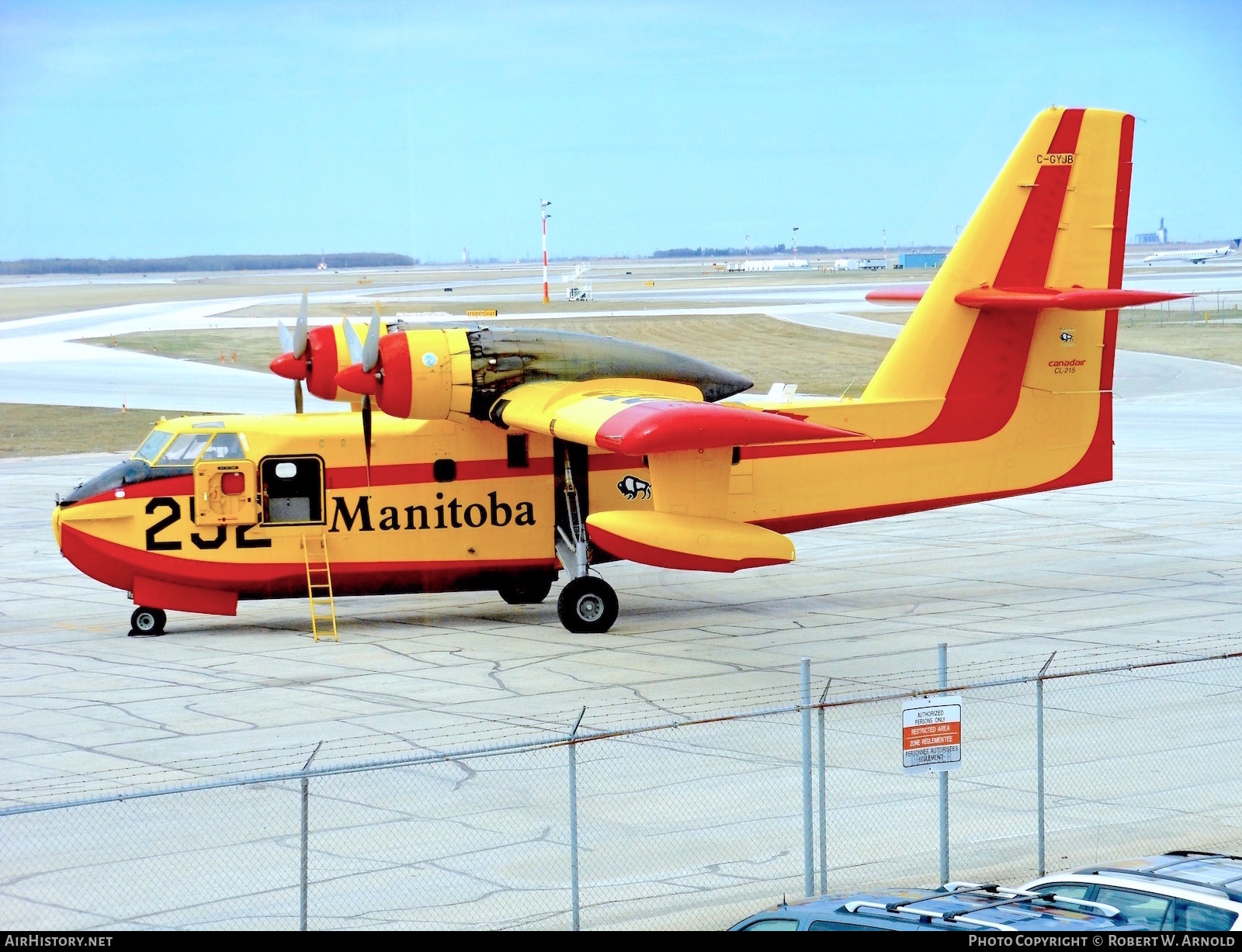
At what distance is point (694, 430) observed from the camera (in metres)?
17.5

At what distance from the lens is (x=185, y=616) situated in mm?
22828

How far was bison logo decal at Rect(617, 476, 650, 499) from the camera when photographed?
21859 mm

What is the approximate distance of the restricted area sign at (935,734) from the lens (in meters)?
11.2

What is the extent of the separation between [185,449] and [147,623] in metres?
2.47

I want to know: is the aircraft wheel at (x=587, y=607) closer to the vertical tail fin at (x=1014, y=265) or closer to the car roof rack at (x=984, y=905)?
the vertical tail fin at (x=1014, y=265)

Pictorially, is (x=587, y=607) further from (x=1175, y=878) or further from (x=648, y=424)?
(x=1175, y=878)

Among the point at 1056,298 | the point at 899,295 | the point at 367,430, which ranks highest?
the point at 899,295

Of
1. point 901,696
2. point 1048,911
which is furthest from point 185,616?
point 1048,911

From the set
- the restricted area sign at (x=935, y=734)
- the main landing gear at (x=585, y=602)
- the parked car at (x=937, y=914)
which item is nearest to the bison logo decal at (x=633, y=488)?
the main landing gear at (x=585, y=602)

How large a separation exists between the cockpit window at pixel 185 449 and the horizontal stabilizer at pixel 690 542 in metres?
5.77

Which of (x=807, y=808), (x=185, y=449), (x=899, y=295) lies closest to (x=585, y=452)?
(x=185, y=449)

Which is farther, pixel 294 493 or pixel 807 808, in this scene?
pixel 294 493

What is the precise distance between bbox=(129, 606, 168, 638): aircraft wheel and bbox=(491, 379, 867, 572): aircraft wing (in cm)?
550

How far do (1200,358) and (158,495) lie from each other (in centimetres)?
5620
